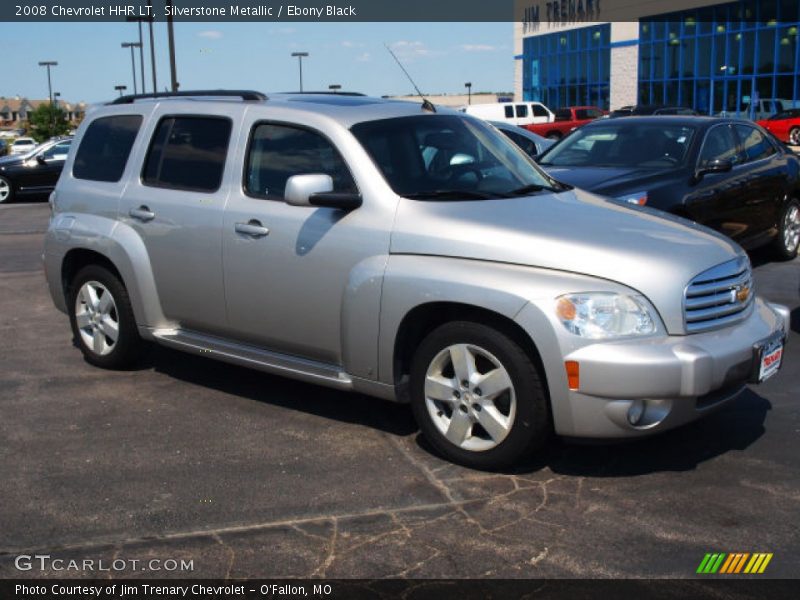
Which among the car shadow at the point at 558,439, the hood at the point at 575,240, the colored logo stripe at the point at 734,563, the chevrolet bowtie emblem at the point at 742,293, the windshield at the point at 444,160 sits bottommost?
the colored logo stripe at the point at 734,563

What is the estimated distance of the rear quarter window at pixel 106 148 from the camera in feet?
20.4

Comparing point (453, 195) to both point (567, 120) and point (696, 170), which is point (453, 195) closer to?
point (696, 170)

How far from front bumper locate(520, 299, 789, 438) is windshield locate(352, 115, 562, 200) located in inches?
51.0

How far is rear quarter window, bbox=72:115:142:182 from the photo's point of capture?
20.4ft

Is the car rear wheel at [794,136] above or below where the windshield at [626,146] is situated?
below

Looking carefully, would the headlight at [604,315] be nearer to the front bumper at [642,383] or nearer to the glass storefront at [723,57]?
the front bumper at [642,383]

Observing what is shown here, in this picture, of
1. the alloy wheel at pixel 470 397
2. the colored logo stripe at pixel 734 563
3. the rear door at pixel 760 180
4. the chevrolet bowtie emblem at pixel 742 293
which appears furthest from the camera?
the rear door at pixel 760 180

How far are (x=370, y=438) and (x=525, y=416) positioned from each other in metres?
1.11

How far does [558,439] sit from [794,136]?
32108 millimetres

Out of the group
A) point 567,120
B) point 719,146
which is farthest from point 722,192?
point 567,120

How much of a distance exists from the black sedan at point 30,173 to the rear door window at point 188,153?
16.1 meters

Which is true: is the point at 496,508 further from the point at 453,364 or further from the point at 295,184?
the point at 295,184

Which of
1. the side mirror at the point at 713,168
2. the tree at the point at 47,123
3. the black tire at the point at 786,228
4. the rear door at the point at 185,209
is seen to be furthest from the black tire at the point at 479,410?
the tree at the point at 47,123
